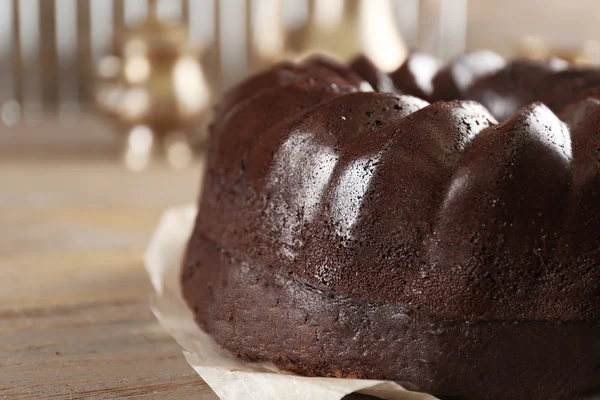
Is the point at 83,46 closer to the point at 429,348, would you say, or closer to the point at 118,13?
the point at 118,13

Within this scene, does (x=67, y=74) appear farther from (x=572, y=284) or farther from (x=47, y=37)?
(x=572, y=284)

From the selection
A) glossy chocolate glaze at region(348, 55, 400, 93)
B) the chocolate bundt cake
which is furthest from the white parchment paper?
glossy chocolate glaze at region(348, 55, 400, 93)

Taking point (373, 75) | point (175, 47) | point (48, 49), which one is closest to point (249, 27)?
point (48, 49)

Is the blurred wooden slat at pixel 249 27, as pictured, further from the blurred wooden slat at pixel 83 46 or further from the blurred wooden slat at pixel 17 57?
the blurred wooden slat at pixel 17 57

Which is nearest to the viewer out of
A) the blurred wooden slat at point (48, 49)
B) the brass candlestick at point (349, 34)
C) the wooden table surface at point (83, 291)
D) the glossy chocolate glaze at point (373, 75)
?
the wooden table surface at point (83, 291)

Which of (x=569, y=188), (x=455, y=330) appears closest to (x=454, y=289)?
(x=455, y=330)

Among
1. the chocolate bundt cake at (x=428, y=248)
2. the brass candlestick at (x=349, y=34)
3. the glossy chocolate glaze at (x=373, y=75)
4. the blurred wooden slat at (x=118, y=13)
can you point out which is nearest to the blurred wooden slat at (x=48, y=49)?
the blurred wooden slat at (x=118, y=13)
